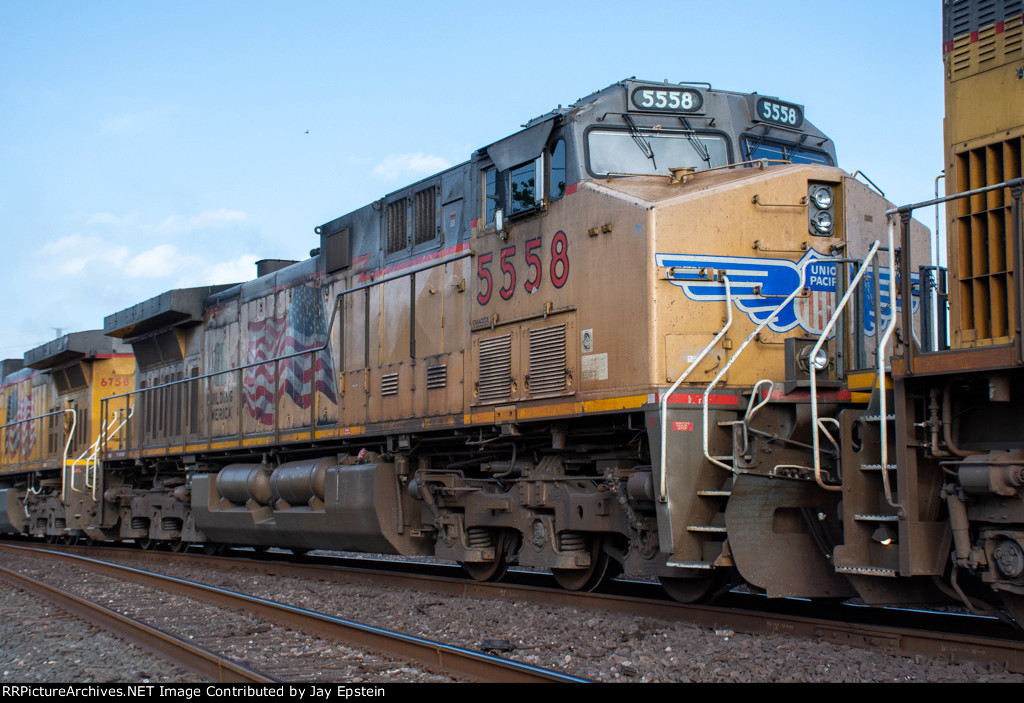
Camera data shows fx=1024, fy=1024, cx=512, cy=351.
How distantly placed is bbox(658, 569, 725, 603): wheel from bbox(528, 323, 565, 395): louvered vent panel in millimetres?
1662

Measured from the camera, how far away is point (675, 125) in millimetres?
7992

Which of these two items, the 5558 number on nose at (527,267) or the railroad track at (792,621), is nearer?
the railroad track at (792,621)

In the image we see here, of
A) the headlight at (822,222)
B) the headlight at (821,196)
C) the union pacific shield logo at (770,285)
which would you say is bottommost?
the union pacific shield logo at (770,285)

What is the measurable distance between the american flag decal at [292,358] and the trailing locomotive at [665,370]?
2.7 inches

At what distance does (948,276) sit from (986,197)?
0.47m

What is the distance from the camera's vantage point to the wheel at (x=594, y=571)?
26.6 feet

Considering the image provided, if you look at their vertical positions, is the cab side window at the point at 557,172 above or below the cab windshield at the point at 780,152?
below

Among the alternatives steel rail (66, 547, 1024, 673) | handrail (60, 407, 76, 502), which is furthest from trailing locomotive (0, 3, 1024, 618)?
handrail (60, 407, 76, 502)

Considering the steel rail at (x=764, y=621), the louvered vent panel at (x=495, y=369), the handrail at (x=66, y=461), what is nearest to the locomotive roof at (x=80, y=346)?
the handrail at (x=66, y=461)

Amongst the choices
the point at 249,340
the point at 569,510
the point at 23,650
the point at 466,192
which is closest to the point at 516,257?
the point at 466,192

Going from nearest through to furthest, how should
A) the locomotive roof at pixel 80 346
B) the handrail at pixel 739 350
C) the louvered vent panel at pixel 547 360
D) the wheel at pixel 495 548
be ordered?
the handrail at pixel 739 350 → the louvered vent panel at pixel 547 360 → the wheel at pixel 495 548 → the locomotive roof at pixel 80 346

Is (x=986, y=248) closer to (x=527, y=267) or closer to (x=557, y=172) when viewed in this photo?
(x=557, y=172)

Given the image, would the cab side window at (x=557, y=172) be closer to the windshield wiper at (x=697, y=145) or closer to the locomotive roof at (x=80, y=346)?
the windshield wiper at (x=697, y=145)

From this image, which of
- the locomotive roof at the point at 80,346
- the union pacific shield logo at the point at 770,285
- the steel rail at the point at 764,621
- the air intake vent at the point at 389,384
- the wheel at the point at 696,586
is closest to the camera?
the steel rail at the point at 764,621
